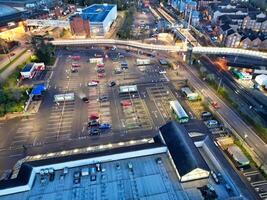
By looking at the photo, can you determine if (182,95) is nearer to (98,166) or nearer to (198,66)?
(198,66)

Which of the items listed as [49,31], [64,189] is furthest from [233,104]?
[49,31]

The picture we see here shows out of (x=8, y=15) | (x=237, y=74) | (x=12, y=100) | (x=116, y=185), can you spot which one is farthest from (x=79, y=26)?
(x=116, y=185)

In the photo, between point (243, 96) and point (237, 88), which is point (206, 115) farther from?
point (237, 88)

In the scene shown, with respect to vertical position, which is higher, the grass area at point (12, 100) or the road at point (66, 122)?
the grass area at point (12, 100)

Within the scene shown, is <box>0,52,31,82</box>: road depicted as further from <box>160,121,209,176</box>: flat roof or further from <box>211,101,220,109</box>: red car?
<box>211,101,220,109</box>: red car

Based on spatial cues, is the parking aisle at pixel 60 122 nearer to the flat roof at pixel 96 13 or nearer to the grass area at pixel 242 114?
the grass area at pixel 242 114

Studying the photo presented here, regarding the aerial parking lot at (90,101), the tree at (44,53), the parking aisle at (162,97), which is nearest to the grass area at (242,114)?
the parking aisle at (162,97)

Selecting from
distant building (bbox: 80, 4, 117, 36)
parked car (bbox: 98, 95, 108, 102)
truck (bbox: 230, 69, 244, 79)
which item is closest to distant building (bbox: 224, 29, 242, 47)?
truck (bbox: 230, 69, 244, 79)

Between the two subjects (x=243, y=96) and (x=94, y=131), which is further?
(x=243, y=96)
